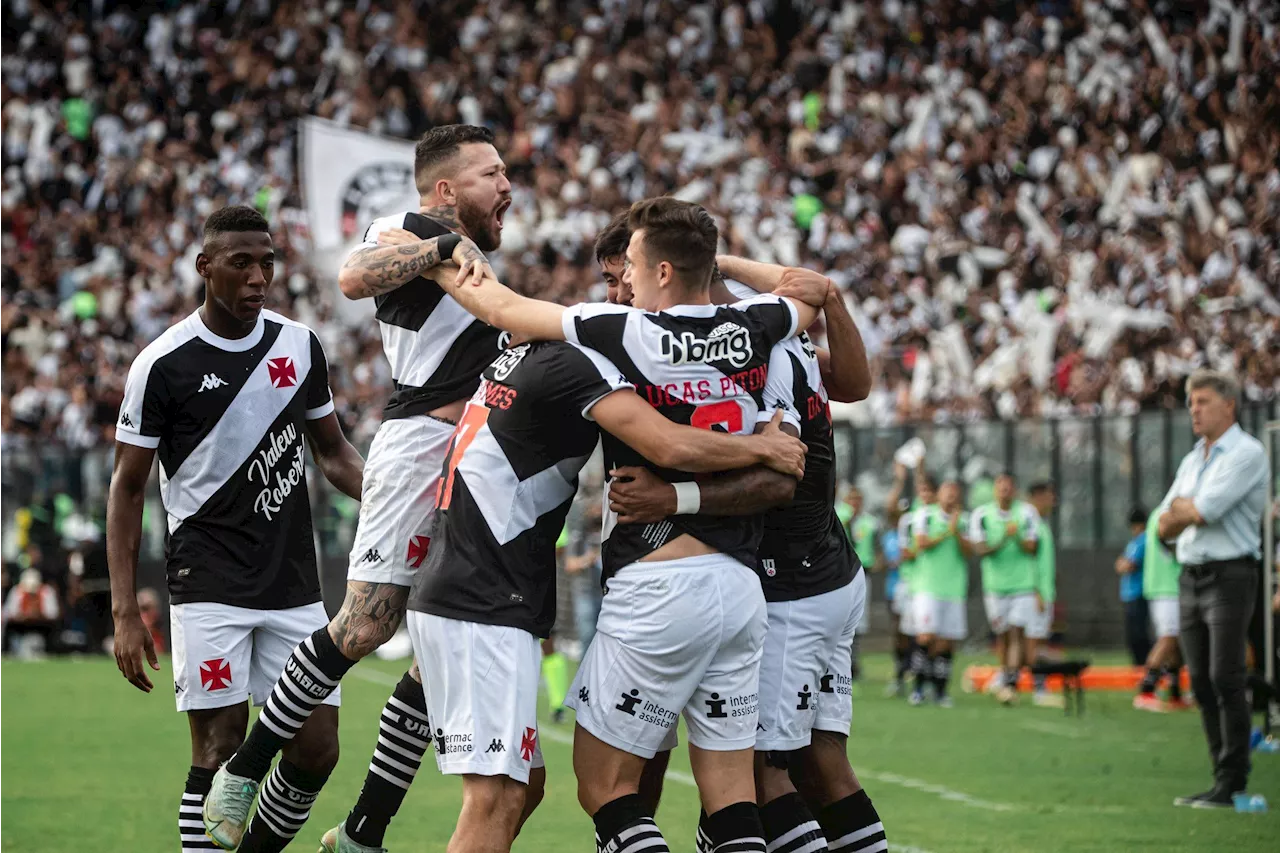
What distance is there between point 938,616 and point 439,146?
12.9 m

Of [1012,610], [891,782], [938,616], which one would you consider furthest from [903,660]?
[891,782]

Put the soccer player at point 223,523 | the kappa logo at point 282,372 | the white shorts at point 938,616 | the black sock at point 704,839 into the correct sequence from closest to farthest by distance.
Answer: the black sock at point 704,839
the soccer player at point 223,523
the kappa logo at point 282,372
the white shorts at point 938,616

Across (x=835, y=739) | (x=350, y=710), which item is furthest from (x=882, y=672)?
(x=835, y=739)

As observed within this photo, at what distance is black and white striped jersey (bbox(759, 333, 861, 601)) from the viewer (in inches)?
245

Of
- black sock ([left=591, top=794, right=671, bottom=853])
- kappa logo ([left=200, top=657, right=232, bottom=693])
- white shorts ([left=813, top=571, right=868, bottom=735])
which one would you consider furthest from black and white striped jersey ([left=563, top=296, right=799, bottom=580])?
kappa logo ([left=200, top=657, right=232, bottom=693])

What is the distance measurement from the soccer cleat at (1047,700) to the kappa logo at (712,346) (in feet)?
42.3

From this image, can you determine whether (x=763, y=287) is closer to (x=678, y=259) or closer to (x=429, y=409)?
(x=678, y=259)

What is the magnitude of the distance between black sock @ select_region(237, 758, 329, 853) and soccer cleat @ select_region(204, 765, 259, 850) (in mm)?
258

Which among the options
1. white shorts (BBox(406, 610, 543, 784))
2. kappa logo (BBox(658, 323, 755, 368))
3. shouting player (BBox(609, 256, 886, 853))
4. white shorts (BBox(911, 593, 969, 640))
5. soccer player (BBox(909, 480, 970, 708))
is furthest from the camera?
white shorts (BBox(911, 593, 969, 640))

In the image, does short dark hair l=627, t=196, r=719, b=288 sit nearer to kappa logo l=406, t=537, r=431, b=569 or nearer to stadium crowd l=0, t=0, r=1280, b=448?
kappa logo l=406, t=537, r=431, b=569

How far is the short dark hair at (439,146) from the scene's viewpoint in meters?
6.54

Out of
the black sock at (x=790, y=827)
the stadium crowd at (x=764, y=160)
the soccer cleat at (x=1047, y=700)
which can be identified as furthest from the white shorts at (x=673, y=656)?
the stadium crowd at (x=764, y=160)

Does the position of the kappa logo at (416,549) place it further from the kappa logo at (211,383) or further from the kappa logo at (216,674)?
the kappa logo at (211,383)

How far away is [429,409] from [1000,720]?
36.6ft
